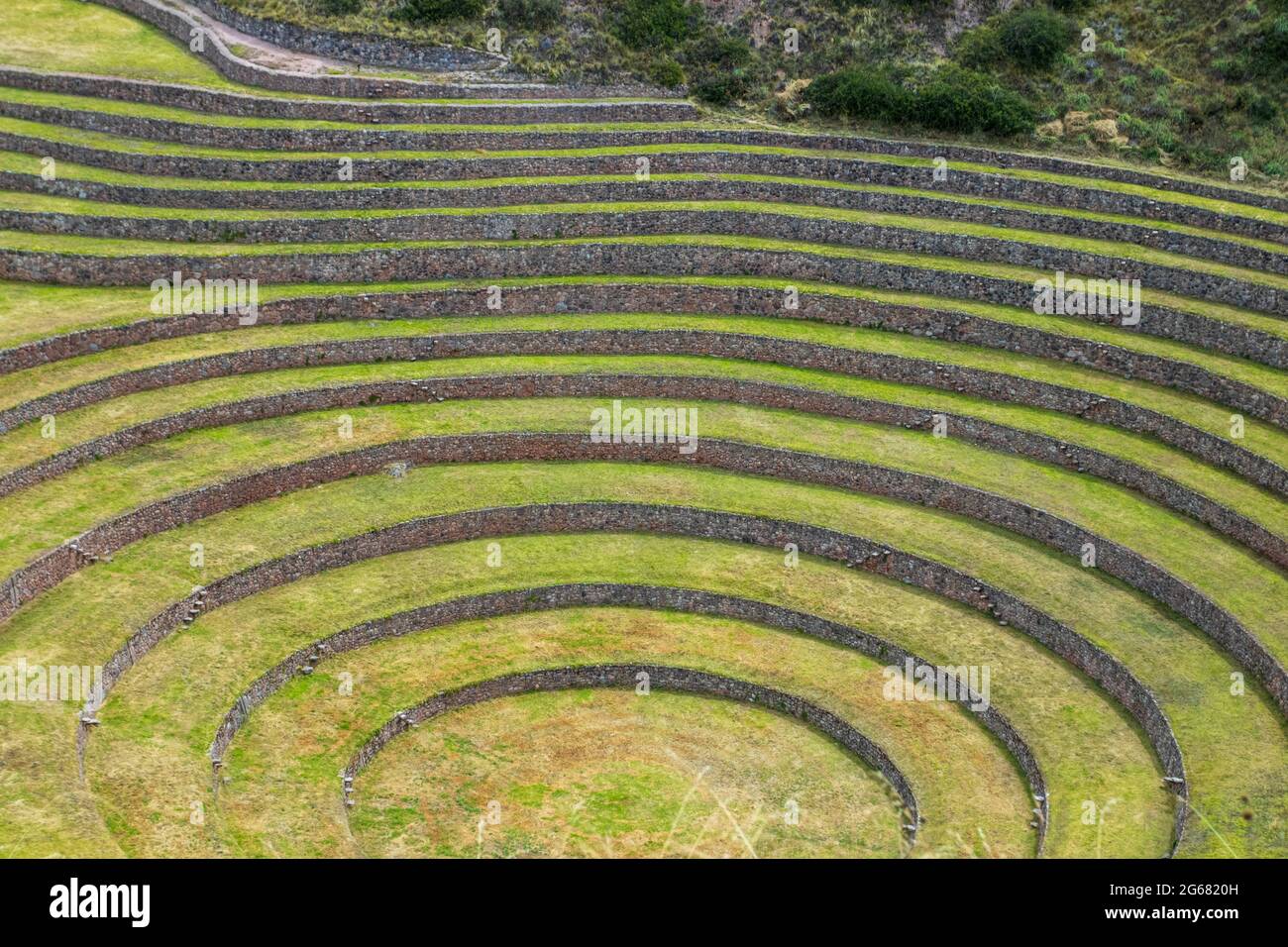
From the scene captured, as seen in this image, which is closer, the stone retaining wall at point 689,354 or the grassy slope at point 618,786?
the grassy slope at point 618,786

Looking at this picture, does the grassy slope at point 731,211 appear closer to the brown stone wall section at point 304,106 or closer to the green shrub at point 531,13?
the brown stone wall section at point 304,106

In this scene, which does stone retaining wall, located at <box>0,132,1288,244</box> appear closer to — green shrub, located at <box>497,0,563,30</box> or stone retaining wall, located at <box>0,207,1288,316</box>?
stone retaining wall, located at <box>0,207,1288,316</box>

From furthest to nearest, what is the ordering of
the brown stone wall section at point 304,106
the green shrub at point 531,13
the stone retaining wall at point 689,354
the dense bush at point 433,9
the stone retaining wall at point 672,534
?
the green shrub at point 531,13
the dense bush at point 433,9
the brown stone wall section at point 304,106
the stone retaining wall at point 689,354
the stone retaining wall at point 672,534

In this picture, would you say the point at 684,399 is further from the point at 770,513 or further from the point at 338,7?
the point at 338,7

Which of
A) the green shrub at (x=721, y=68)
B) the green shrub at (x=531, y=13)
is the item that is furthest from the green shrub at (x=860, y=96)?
the green shrub at (x=531, y=13)

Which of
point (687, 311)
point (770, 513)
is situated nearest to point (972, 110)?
point (687, 311)

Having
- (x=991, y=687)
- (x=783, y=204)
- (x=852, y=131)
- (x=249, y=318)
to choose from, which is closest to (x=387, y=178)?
(x=249, y=318)

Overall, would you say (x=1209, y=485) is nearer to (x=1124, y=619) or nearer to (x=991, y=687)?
(x=1124, y=619)
